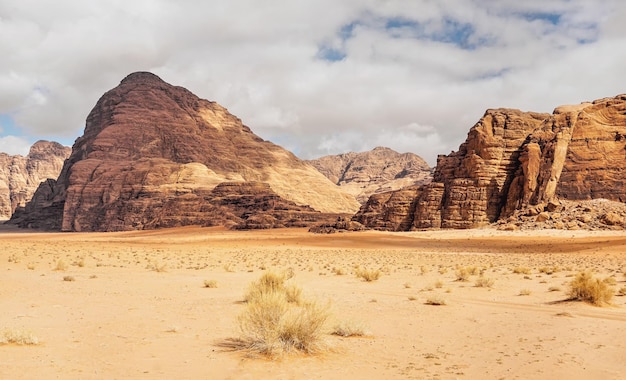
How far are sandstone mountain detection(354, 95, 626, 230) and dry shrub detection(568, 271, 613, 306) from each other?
37.8 m

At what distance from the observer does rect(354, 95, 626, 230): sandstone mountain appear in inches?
1955

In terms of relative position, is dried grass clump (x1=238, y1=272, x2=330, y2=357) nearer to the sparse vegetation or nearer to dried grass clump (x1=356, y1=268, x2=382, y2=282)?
the sparse vegetation

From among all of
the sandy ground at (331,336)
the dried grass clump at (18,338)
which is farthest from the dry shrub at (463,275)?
the dried grass clump at (18,338)

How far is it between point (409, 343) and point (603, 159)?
49919 millimetres

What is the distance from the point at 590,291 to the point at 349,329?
715 cm

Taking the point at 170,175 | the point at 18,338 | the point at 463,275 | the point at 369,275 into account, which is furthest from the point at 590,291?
the point at 170,175

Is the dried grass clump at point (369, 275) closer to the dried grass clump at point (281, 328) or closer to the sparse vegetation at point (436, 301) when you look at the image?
the sparse vegetation at point (436, 301)

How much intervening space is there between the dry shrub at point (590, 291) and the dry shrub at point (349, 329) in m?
6.73

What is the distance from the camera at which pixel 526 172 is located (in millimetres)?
52062

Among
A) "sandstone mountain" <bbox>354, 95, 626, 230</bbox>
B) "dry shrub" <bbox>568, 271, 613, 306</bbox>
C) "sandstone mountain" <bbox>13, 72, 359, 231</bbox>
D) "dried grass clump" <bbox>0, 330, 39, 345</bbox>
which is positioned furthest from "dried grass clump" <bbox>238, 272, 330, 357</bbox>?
"sandstone mountain" <bbox>13, 72, 359, 231</bbox>

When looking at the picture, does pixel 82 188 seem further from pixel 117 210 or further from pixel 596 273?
pixel 596 273

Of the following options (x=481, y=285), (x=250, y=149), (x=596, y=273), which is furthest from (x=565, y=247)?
(x=250, y=149)

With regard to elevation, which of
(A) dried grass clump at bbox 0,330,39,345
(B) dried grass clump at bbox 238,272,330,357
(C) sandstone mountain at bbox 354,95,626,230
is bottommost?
(A) dried grass clump at bbox 0,330,39,345

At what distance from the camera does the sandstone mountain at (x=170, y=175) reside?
8588 centimetres
